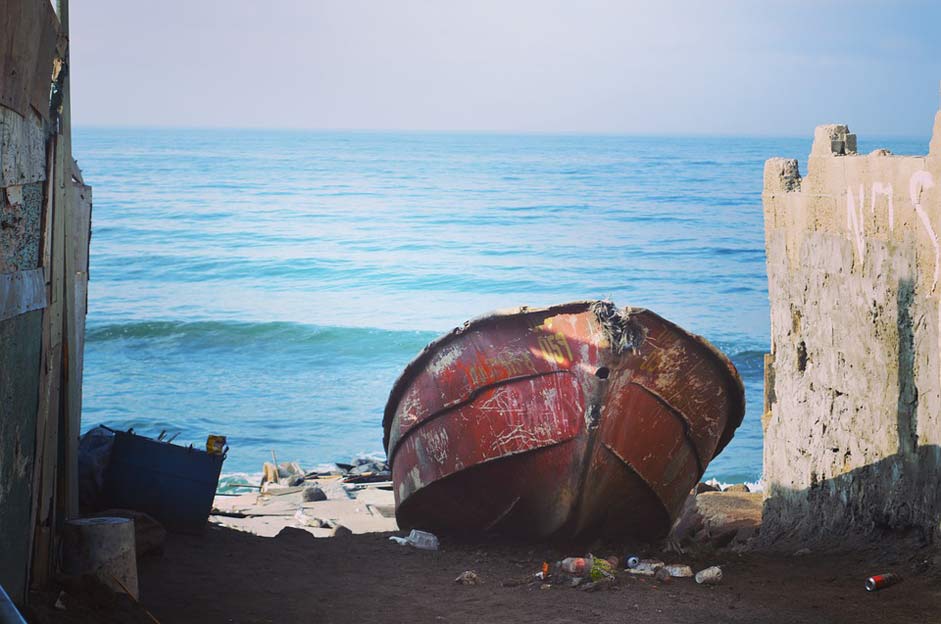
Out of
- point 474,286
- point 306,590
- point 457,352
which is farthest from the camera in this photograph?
point 474,286

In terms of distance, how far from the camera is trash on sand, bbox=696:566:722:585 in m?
5.88

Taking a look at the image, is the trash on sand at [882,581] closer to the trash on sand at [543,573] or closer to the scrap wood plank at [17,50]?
the trash on sand at [543,573]

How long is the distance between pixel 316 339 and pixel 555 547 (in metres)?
18.5

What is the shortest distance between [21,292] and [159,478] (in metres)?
3.35

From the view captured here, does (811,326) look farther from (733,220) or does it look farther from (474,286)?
(733,220)

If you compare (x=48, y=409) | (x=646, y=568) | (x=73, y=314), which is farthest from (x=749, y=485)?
(x=48, y=409)

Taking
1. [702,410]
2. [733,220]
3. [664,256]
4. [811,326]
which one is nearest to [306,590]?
[702,410]

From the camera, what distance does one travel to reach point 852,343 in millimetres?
6031

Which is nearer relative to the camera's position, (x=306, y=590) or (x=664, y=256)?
(x=306, y=590)

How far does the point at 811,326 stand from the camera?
21.6 ft

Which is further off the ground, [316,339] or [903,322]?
[903,322]

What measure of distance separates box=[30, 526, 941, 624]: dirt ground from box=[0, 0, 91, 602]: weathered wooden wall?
1.45 ft

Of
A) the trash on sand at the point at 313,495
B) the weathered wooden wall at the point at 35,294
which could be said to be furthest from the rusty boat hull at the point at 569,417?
the trash on sand at the point at 313,495

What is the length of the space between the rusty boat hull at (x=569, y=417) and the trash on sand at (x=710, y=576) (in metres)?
0.94
